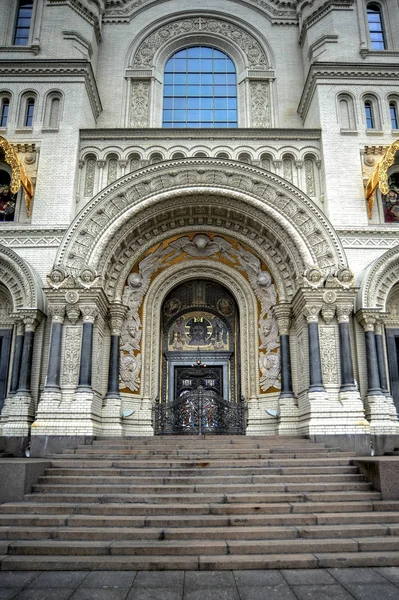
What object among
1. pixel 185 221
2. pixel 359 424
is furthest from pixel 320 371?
pixel 185 221

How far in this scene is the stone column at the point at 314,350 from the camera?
13750mm

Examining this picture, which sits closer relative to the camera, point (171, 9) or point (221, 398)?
point (221, 398)

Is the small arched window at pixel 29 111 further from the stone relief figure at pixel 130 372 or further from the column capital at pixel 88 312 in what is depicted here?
the stone relief figure at pixel 130 372

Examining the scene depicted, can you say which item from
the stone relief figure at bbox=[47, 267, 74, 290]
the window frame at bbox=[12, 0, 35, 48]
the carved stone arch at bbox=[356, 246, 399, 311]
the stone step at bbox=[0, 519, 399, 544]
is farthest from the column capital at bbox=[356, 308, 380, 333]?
the window frame at bbox=[12, 0, 35, 48]

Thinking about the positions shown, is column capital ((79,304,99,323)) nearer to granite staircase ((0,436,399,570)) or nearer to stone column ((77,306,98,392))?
stone column ((77,306,98,392))

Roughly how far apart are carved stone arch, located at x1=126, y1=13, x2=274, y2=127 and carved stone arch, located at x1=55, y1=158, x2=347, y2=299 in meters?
5.47

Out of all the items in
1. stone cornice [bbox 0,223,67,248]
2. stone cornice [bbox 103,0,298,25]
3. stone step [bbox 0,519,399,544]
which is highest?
stone cornice [bbox 103,0,298,25]

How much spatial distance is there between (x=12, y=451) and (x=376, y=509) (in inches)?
386

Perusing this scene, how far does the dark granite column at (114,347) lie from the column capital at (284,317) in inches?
203

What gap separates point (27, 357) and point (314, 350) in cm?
854

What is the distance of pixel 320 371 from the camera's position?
1386cm

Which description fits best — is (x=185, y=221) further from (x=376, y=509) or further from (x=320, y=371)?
(x=376, y=509)

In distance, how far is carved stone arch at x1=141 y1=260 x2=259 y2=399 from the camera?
16.5m

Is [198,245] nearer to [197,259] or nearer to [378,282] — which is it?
[197,259]
